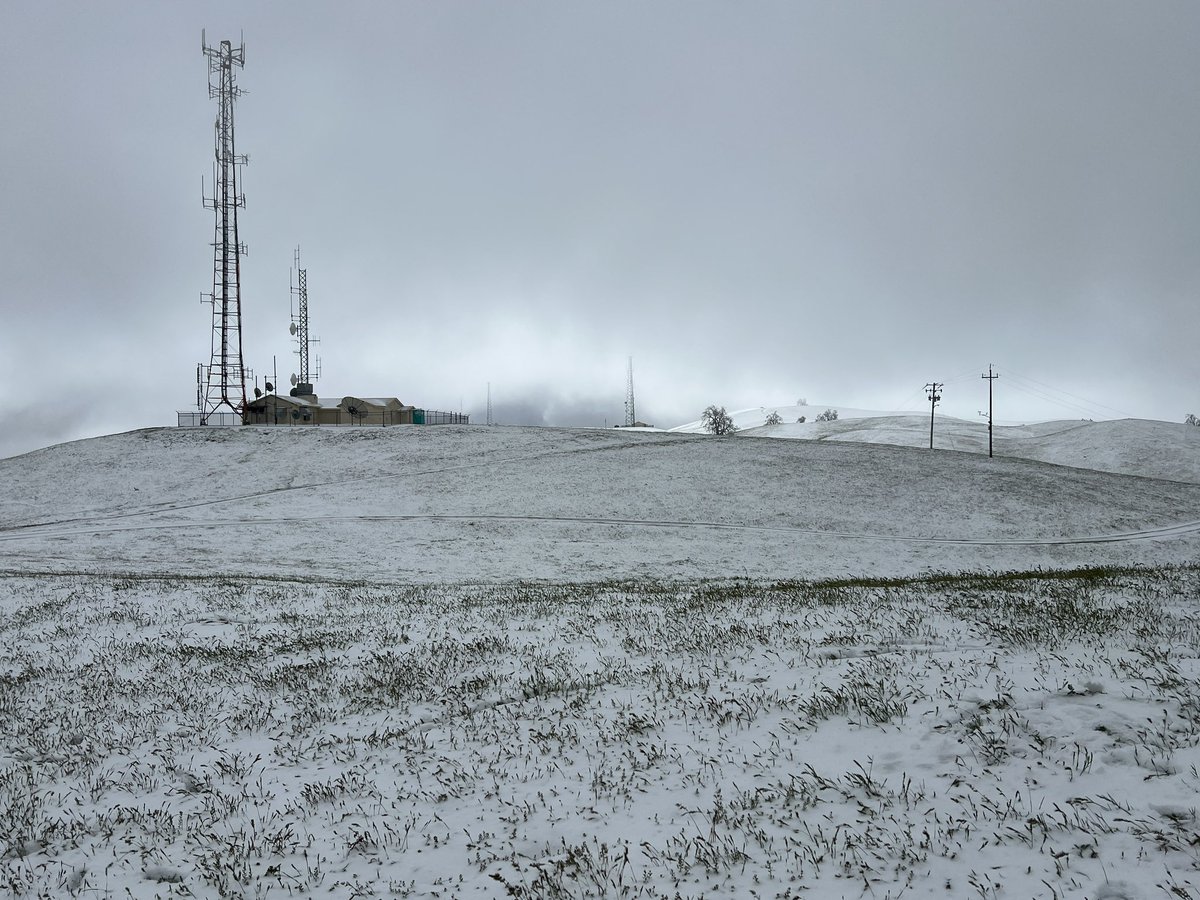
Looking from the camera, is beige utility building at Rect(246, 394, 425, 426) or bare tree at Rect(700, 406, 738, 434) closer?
beige utility building at Rect(246, 394, 425, 426)

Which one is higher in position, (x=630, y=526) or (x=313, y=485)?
(x=313, y=485)

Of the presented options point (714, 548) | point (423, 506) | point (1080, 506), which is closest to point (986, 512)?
point (1080, 506)

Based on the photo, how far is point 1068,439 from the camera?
10325 cm

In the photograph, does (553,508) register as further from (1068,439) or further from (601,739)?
(1068,439)

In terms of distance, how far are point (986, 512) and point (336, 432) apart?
210ft

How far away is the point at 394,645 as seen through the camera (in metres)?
14.2

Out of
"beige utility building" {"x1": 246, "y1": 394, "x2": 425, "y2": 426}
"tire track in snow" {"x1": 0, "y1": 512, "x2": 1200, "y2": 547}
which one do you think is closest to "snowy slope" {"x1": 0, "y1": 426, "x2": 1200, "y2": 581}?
"tire track in snow" {"x1": 0, "y1": 512, "x2": 1200, "y2": 547}

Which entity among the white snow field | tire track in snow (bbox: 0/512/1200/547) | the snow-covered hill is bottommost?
tire track in snow (bbox: 0/512/1200/547)

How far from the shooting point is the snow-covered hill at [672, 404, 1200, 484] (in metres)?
84.0

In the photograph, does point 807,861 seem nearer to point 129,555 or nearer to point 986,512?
point 129,555

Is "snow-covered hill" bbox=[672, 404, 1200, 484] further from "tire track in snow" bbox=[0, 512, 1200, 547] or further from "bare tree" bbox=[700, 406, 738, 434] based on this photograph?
"tire track in snow" bbox=[0, 512, 1200, 547]

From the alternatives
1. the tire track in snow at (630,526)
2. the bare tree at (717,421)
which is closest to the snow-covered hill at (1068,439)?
the bare tree at (717,421)

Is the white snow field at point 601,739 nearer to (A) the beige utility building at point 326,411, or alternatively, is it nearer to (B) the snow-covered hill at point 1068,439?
(A) the beige utility building at point 326,411

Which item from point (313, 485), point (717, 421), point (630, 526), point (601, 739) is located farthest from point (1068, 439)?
point (601, 739)
